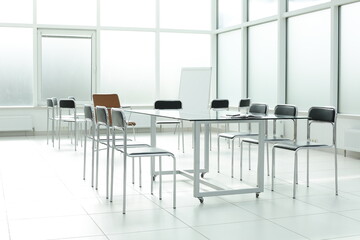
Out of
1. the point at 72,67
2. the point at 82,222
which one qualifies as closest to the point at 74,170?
the point at 82,222

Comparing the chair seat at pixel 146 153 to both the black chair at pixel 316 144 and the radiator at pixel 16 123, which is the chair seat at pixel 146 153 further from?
the radiator at pixel 16 123

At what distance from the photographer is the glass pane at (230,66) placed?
10719 mm

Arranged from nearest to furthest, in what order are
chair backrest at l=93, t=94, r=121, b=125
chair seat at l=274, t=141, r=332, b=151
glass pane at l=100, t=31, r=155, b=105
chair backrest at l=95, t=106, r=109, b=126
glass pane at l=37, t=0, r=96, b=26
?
chair backrest at l=95, t=106, r=109, b=126 < chair seat at l=274, t=141, r=332, b=151 < chair backrest at l=93, t=94, r=121, b=125 < glass pane at l=37, t=0, r=96, b=26 < glass pane at l=100, t=31, r=155, b=105

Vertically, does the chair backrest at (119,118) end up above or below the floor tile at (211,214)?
above

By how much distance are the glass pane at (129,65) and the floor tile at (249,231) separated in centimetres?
778

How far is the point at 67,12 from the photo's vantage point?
10648 millimetres

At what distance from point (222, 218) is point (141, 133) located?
23.5ft

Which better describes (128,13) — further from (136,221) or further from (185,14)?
(136,221)

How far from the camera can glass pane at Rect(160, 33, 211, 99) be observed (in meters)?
11.4

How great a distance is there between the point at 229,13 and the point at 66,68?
12.1 ft

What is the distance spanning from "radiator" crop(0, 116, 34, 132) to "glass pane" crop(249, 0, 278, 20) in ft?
16.1

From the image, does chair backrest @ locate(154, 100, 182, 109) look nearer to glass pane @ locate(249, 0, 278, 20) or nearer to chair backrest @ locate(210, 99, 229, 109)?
chair backrest @ locate(210, 99, 229, 109)

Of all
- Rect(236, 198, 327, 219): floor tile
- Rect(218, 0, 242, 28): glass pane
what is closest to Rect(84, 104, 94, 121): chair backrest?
Rect(236, 198, 327, 219): floor tile

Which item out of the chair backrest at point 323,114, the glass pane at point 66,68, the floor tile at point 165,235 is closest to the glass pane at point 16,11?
the glass pane at point 66,68
